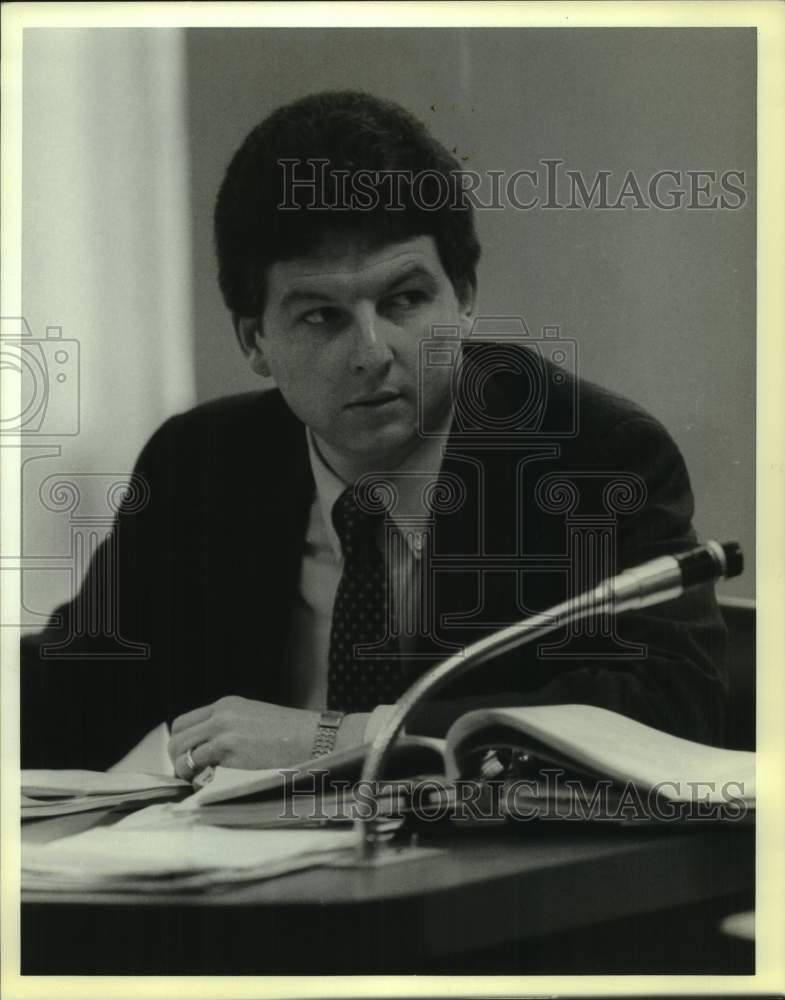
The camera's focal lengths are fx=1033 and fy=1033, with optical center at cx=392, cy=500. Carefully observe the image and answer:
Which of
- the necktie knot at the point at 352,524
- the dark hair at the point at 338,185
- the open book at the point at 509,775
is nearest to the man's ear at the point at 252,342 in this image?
the dark hair at the point at 338,185

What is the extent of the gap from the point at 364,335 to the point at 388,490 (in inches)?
11.0

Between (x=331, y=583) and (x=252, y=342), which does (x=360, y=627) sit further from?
(x=252, y=342)

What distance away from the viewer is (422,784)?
71.7 inches

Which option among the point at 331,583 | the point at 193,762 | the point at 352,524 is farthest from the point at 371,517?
the point at 193,762

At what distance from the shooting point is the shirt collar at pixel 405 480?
186 centimetres

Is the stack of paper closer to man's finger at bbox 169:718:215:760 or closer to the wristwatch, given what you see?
man's finger at bbox 169:718:215:760

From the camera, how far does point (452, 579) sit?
185 centimetres

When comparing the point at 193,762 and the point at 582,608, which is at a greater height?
the point at 582,608

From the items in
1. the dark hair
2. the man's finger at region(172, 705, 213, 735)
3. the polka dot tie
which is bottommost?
the man's finger at region(172, 705, 213, 735)

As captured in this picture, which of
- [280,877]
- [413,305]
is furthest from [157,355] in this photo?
[280,877]

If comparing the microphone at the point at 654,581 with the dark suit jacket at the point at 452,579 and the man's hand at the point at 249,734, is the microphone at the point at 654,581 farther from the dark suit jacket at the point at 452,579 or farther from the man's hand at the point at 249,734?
the man's hand at the point at 249,734

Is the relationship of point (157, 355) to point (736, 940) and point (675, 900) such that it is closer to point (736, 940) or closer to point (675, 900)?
point (675, 900)

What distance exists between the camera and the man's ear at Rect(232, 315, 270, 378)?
1.86m

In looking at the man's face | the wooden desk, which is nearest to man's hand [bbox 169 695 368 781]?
the wooden desk
